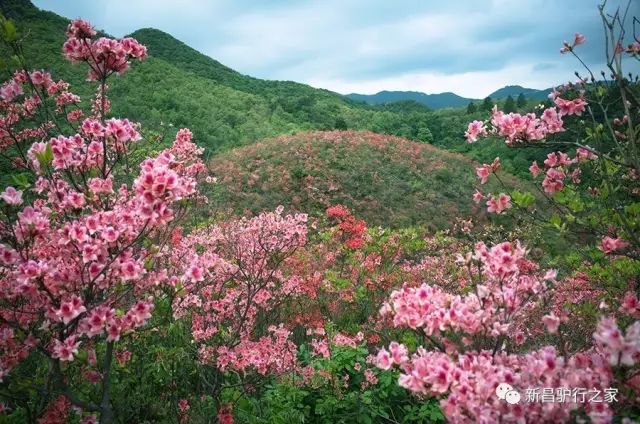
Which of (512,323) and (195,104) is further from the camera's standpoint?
(195,104)

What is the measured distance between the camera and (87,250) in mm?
2250

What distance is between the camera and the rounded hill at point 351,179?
1695cm

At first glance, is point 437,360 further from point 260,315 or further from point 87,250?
point 260,315

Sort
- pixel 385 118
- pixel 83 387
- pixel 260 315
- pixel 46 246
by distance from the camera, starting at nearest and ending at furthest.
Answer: pixel 46 246 < pixel 83 387 < pixel 260 315 < pixel 385 118

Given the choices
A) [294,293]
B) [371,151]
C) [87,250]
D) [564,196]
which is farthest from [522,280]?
[371,151]

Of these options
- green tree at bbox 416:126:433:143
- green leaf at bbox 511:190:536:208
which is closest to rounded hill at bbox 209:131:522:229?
green leaf at bbox 511:190:536:208

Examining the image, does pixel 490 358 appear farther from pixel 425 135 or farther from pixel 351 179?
pixel 425 135

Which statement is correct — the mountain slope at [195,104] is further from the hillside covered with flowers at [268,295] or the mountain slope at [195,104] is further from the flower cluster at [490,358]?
the flower cluster at [490,358]

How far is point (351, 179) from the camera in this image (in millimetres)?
18828

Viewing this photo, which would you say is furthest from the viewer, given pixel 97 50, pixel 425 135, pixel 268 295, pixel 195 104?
pixel 425 135

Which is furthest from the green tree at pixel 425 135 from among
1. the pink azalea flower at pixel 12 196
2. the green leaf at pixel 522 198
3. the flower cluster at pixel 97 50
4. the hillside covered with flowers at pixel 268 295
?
the pink azalea flower at pixel 12 196

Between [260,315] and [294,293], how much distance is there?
22.2 inches

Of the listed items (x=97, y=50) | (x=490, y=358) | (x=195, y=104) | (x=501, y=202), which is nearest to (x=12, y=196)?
(x=97, y=50)

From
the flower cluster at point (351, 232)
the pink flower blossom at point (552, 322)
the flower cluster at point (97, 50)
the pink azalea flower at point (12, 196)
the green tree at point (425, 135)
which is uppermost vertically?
the green tree at point (425, 135)
